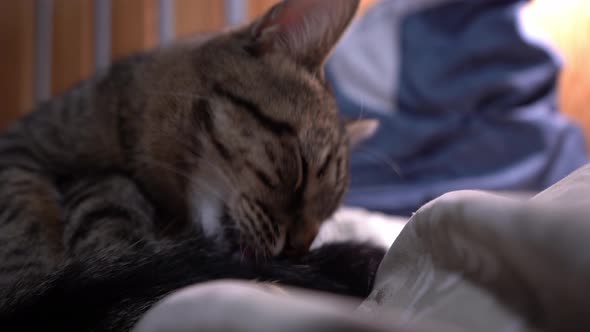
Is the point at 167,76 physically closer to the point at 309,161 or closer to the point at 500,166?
the point at 309,161

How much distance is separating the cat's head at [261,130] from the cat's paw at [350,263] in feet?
0.33

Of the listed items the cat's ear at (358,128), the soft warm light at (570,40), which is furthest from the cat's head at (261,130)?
the soft warm light at (570,40)

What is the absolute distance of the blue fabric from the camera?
1.50m

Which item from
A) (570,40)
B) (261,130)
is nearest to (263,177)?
(261,130)

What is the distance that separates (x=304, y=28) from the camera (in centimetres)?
88

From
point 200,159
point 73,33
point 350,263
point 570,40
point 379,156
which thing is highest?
point 73,33

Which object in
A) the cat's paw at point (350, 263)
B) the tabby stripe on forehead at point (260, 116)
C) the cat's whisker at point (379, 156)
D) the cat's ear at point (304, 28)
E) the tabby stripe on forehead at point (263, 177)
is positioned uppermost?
the cat's ear at point (304, 28)

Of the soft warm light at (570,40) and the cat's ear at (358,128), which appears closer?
the cat's ear at (358,128)

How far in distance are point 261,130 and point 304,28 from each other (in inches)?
8.3

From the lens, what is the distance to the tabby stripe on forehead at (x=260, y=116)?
840 millimetres

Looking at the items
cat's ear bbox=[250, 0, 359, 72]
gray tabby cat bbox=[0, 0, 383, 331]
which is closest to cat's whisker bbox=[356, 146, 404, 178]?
gray tabby cat bbox=[0, 0, 383, 331]

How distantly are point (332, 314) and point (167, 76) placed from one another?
2.54 ft

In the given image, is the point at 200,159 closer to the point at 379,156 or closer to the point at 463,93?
the point at 379,156

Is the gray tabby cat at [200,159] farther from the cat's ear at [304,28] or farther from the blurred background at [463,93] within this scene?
the blurred background at [463,93]
